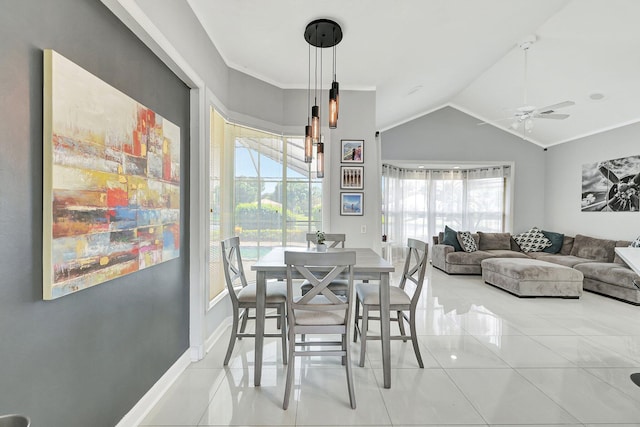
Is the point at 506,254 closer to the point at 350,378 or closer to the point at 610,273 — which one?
the point at 610,273

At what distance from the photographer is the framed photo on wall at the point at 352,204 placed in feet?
13.3

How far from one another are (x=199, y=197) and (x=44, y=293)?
146 centimetres

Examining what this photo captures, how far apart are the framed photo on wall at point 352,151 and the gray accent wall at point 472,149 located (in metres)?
3.00

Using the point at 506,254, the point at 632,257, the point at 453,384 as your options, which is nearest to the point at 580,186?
the point at 506,254

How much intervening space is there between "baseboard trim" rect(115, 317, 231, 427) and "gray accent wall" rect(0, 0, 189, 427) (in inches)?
2.0

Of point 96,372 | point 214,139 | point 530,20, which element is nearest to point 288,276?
point 96,372

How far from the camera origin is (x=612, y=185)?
213 inches

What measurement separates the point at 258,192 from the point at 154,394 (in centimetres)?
228

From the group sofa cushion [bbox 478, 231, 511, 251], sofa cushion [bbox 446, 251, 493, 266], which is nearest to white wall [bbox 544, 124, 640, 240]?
sofa cushion [bbox 478, 231, 511, 251]

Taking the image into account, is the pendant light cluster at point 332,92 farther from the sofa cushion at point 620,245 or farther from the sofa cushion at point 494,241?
the sofa cushion at point 620,245

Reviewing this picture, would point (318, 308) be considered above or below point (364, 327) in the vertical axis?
above

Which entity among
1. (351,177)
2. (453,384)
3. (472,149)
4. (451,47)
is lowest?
(453,384)

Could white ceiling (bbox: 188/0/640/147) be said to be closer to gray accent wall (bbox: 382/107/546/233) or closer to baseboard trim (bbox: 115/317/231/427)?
gray accent wall (bbox: 382/107/546/233)

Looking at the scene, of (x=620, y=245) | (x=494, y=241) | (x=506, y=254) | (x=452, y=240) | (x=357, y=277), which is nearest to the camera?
(x=357, y=277)
